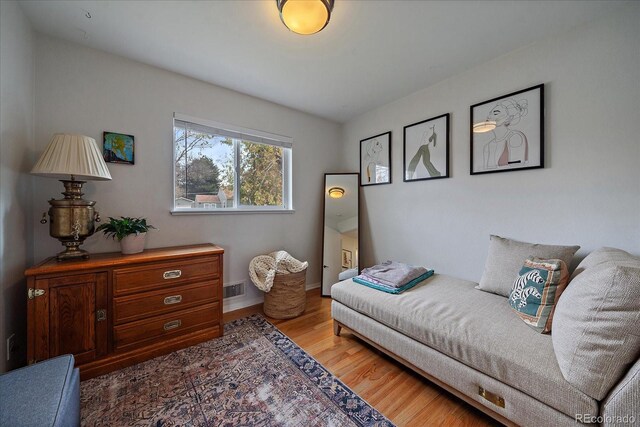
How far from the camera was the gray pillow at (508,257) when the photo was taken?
162cm

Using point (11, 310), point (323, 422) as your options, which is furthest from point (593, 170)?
point (11, 310)

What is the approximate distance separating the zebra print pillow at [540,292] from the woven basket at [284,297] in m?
1.84

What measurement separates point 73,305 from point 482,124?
3.46 metres

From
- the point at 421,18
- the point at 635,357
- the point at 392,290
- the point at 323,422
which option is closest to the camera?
the point at 635,357

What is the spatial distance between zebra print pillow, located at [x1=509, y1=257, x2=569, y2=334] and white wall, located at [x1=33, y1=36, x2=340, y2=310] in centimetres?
231

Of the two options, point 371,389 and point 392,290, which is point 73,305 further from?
point 392,290

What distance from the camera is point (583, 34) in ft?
5.34

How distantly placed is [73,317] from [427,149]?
3268mm

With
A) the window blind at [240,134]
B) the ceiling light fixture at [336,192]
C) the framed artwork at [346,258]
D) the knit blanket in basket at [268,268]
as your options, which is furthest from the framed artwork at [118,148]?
the framed artwork at [346,258]

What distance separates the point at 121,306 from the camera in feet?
5.41

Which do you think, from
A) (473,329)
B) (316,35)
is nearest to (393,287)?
(473,329)

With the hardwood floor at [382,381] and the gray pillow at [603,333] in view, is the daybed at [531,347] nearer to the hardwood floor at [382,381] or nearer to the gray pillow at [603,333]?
the gray pillow at [603,333]

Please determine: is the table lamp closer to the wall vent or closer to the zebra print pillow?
the wall vent

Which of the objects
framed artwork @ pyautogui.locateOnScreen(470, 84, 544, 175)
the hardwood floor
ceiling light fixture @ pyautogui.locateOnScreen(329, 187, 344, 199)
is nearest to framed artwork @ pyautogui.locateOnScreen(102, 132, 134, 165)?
the hardwood floor
